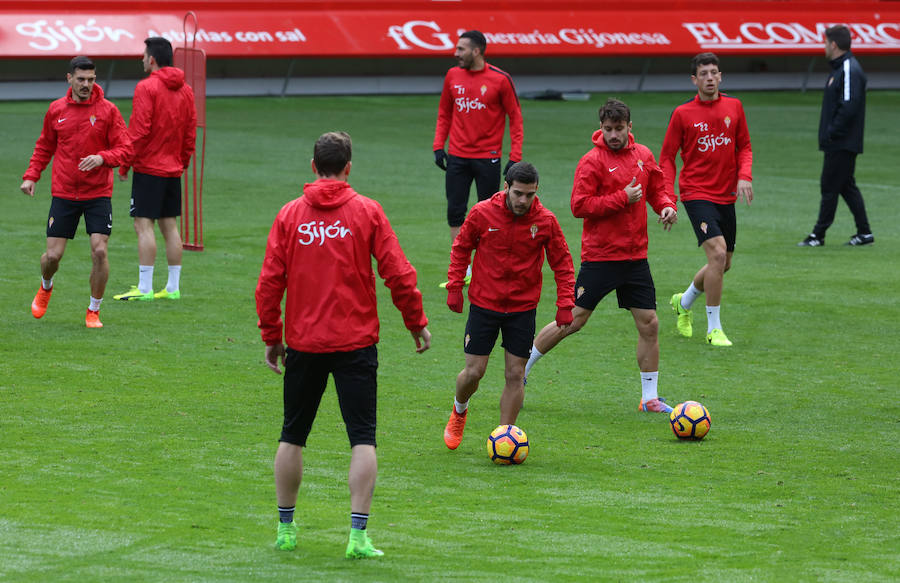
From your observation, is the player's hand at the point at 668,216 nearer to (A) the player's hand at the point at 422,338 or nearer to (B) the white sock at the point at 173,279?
(A) the player's hand at the point at 422,338

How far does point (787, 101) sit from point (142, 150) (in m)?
24.0

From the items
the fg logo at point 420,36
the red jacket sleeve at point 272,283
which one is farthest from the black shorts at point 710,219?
the fg logo at point 420,36

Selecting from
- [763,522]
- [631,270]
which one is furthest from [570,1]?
[763,522]

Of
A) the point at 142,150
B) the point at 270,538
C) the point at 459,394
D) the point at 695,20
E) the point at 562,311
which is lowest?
the point at 270,538

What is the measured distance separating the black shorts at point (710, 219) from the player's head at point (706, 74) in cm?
92

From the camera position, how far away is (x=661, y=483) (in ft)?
24.9

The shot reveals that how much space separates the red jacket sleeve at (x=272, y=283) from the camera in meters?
6.10

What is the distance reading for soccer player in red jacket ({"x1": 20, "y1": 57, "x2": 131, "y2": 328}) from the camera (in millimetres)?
11655

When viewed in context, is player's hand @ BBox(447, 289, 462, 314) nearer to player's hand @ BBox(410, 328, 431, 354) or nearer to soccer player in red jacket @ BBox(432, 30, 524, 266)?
player's hand @ BBox(410, 328, 431, 354)

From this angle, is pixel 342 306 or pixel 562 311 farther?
pixel 562 311

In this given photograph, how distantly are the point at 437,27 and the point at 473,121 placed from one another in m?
18.4

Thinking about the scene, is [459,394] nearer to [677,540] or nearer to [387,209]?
[677,540]

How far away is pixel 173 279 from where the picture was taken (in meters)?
13.1

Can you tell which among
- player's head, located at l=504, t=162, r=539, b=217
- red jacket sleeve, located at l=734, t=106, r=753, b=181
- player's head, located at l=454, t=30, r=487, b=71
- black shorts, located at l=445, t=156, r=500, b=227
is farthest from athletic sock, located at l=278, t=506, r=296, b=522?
player's head, located at l=454, t=30, r=487, b=71
